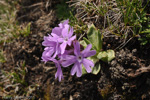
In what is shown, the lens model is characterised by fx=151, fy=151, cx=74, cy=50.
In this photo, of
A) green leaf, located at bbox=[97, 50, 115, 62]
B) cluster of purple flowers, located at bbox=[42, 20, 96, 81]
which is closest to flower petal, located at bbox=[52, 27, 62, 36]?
cluster of purple flowers, located at bbox=[42, 20, 96, 81]

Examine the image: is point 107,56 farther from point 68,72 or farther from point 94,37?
point 68,72

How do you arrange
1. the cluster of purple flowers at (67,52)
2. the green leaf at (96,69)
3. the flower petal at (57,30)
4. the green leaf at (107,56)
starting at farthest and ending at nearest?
1. the green leaf at (96,69)
2. the green leaf at (107,56)
3. the flower petal at (57,30)
4. the cluster of purple flowers at (67,52)

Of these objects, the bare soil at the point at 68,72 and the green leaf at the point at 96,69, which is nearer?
the bare soil at the point at 68,72

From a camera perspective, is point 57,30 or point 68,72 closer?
point 57,30

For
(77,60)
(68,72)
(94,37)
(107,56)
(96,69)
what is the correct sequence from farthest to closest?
1. (68,72)
2. (94,37)
3. (96,69)
4. (107,56)
5. (77,60)

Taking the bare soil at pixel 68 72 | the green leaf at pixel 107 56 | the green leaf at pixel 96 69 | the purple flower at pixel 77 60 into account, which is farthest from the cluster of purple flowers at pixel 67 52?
the bare soil at pixel 68 72

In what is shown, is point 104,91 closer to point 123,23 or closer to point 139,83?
point 139,83

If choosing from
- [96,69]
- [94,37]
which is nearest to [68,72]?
[96,69]

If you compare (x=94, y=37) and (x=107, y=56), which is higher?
(x=94, y=37)

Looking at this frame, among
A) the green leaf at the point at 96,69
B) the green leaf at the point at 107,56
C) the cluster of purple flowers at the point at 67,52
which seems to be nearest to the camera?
the cluster of purple flowers at the point at 67,52

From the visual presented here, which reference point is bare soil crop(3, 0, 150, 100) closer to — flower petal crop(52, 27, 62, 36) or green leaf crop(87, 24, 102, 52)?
green leaf crop(87, 24, 102, 52)

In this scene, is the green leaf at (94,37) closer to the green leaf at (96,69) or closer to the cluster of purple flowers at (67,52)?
the green leaf at (96,69)

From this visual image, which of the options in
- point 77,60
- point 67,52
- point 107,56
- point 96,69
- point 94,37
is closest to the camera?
point 77,60
